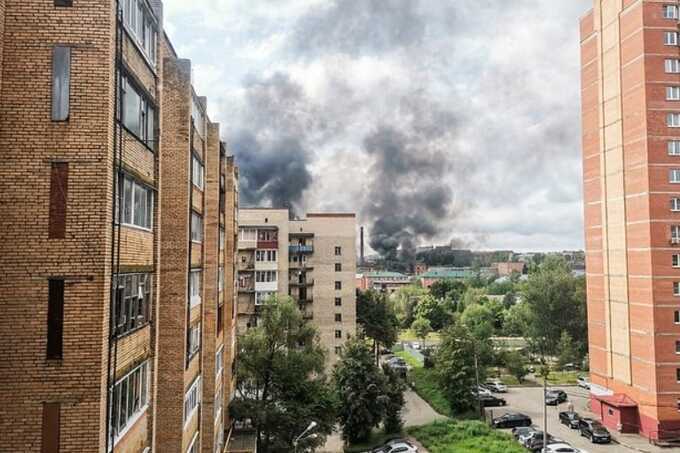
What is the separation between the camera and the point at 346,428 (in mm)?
32656

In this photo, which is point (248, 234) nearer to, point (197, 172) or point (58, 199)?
point (197, 172)

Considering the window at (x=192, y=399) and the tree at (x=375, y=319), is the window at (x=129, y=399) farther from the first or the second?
the tree at (x=375, y=319)

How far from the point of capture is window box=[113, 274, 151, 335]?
966cm

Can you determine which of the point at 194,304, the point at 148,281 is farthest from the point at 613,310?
the point at 148,281

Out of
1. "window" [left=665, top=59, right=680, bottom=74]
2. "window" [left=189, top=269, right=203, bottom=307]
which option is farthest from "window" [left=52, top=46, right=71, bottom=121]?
"window" [left=665, top=59, right=680, bottom=74]

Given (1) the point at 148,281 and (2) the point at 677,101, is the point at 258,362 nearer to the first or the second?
(1) the point at 148,281

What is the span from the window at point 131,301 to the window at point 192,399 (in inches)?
206

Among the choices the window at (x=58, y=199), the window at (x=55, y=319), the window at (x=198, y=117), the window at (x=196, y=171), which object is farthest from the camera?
the window at (x=198, y=117)

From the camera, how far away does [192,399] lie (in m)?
17.4

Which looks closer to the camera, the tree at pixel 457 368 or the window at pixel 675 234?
the window at pixel 675 234

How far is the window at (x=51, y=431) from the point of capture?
782 cm

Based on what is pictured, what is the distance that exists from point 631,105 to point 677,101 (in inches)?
104

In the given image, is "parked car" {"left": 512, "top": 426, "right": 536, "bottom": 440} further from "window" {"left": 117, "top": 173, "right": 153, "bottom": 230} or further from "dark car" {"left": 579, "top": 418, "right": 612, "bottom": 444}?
"window" {"left": 117, "top": 173, "right": 153, "bottom": 230}

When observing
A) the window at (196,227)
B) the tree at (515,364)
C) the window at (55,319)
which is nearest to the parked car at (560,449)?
the tree at (515,364)
